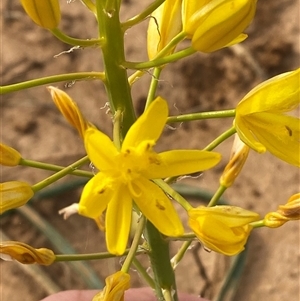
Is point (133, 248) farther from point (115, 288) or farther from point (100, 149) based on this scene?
point (100, 149)

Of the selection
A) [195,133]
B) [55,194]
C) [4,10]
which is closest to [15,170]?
[55,194]

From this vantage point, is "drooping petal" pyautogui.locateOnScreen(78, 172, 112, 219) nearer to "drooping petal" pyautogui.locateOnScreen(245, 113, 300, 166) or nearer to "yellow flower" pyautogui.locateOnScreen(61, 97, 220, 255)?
"yellow flower" pyautogui.locateOnScreen(61, 97, 220, 255)

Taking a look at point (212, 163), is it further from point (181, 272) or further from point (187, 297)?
point (181, 272)

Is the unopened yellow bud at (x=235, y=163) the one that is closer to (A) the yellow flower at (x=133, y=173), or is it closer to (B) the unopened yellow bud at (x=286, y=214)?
(B) the unopened yellow bud at (x=286, y=214)

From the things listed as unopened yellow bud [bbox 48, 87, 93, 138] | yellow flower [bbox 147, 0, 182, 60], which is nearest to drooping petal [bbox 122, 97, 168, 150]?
unopened yellow bud [bbox 48, 87, 93, 138]

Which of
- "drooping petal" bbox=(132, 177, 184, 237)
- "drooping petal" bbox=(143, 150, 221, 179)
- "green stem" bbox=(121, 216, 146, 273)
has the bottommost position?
"green stem" bbox=(121, 216, 146, 273)

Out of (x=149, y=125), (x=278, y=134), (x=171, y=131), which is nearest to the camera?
(x=149, y=125)

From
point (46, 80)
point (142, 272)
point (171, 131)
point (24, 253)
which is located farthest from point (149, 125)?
point (171, 131)
